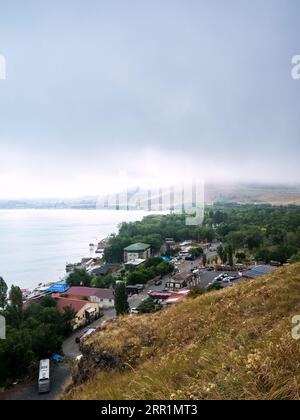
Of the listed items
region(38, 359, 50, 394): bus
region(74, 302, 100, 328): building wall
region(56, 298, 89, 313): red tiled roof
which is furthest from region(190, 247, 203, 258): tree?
region(38, 359, 50, 394): bus

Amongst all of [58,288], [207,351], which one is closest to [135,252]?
[58,288]

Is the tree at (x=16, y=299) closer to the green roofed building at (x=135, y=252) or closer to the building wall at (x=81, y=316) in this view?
the building wall at (x=81, y=316)

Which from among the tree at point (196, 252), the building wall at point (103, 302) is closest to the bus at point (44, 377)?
the building wall at point (103, 302)

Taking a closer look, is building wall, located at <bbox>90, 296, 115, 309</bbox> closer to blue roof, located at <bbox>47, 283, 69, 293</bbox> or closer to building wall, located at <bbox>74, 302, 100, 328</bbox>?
building wall, located at <bbox>74, 302, 100, 328</bbox>

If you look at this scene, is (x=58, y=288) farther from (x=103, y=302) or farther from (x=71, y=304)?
(x=71, y=304)

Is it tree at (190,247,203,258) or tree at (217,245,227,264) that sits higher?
tree at (217,245,227,264)
